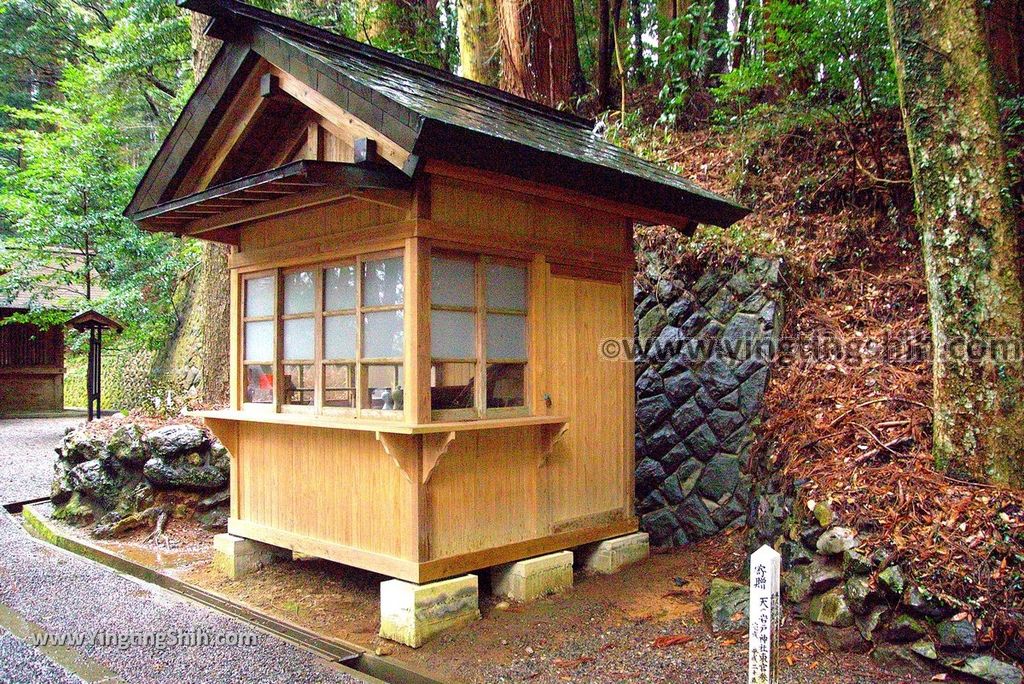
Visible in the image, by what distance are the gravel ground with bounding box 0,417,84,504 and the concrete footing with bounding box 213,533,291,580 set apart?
5.13 metres

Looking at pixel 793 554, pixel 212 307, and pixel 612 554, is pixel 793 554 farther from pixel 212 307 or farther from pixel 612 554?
pixel 212 307

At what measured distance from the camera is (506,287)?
5754 mm

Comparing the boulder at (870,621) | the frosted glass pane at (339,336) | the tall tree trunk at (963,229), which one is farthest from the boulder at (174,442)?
the tall tree trunk at (963,229)

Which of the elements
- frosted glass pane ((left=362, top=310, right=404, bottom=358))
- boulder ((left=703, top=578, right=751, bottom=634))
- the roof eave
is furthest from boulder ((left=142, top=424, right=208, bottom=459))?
boulder ((left=703, top=578, right=751, bottom=634))

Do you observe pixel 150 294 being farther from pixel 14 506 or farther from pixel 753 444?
pixel 753 444

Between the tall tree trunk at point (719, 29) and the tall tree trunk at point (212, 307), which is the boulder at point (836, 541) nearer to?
the tall tree trunk at point (212, 307)

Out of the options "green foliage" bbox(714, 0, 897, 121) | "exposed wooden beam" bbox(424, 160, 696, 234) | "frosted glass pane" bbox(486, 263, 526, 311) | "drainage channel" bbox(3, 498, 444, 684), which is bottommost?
"drainage channel" bbox(3, 498, 444, 684)

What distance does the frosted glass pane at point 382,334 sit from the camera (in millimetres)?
5305

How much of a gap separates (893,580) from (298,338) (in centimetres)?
464

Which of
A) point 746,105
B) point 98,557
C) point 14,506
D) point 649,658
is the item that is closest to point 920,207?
point 649,658

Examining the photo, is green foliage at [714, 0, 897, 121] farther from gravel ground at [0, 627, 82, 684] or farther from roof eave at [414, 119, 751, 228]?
gravel ground at [0, 627, 82, 684]

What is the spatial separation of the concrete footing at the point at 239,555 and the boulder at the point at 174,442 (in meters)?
1.81

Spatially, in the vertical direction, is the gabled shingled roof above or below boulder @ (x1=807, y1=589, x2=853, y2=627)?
above

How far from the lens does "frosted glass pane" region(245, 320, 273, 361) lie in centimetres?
639
